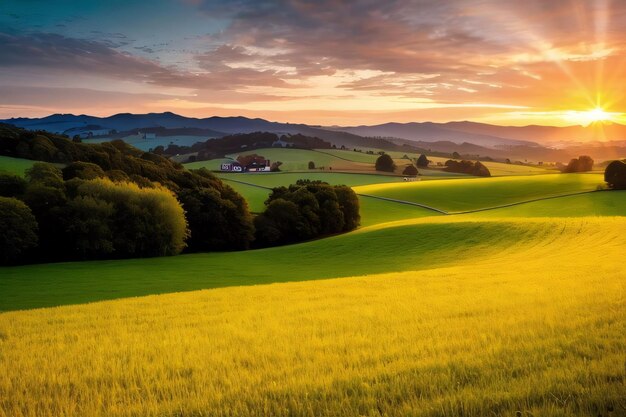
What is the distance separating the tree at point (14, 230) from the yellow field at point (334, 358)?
34921 millimetres

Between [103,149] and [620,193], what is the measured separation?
85.6m

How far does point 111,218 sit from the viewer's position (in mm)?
51375

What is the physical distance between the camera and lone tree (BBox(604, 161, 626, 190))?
82.2 meters

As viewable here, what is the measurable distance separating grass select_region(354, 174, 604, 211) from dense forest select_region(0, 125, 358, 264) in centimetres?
2672

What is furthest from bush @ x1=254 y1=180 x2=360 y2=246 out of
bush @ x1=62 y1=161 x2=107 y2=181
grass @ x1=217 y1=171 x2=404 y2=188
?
grass @ x1=217 y1=171 x2=404 y2=188

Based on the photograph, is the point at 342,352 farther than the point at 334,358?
Yes

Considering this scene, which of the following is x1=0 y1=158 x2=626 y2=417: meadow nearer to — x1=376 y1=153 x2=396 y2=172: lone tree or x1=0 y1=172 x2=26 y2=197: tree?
x1=0 y1=172 x2=26 y2=197: tree

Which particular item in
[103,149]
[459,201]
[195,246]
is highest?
[103,149]

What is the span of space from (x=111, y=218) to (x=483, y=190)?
237 feet

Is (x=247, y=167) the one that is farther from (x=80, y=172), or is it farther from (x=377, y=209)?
(x=80, y=172)

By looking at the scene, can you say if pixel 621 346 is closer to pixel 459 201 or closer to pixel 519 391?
pixel 519 391

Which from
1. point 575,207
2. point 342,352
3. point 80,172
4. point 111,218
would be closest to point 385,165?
point 575,207

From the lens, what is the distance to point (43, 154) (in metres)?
85.0

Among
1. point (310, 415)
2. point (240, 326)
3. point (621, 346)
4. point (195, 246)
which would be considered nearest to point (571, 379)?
point (621, 346)
